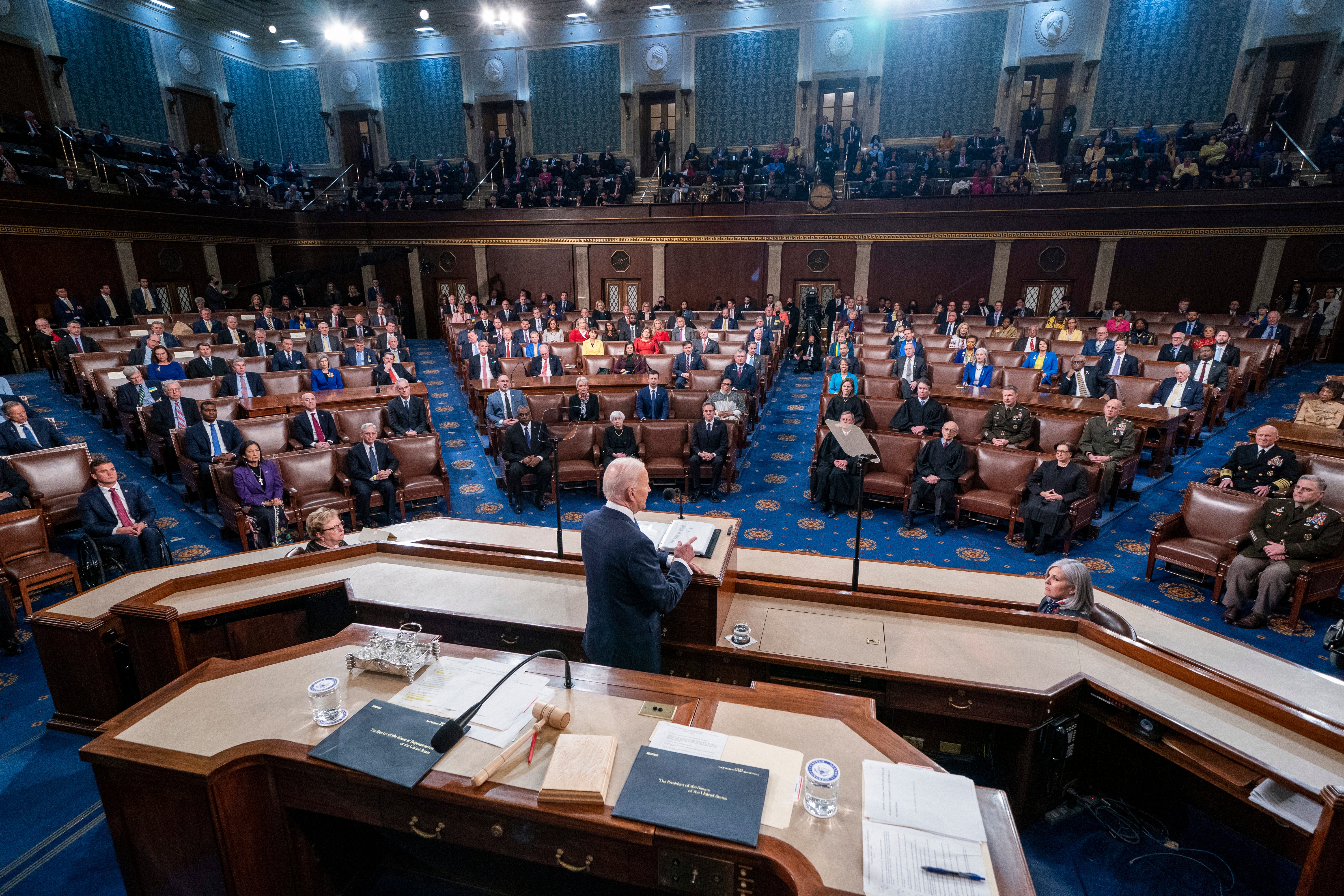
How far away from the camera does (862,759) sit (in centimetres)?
201

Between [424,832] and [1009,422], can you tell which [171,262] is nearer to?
[1009,422]

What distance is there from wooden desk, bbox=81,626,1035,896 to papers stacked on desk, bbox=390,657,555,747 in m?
0.06

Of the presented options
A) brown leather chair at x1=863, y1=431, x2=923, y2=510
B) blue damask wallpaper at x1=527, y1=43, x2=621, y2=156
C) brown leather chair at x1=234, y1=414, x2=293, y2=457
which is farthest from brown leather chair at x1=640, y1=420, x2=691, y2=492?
blue damask wallpaper at x1=527, y1=43, x2=621, y2=156

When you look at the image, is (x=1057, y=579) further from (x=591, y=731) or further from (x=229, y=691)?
(x=229, y=691)

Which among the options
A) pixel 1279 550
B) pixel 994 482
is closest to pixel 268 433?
pixel 994 482

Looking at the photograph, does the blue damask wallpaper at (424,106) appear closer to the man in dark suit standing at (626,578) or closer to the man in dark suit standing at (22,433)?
the man in dark suit standing at (22,433)

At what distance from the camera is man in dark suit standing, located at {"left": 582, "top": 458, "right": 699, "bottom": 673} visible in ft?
8.41

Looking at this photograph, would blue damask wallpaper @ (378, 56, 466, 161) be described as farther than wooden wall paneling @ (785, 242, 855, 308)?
Yes

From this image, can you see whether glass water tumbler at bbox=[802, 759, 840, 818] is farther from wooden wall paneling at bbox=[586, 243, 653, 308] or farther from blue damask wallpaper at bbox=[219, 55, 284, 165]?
blue damask wallpaper at bbox=[219, 55, 284, 165]

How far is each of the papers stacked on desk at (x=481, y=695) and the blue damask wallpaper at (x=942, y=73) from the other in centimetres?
1890

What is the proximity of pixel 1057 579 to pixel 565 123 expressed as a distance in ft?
66.1

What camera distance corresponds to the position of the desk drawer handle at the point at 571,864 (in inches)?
73.4

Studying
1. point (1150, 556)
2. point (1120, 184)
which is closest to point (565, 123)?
point (1120, 184)

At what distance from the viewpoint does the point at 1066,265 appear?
14.7 m
